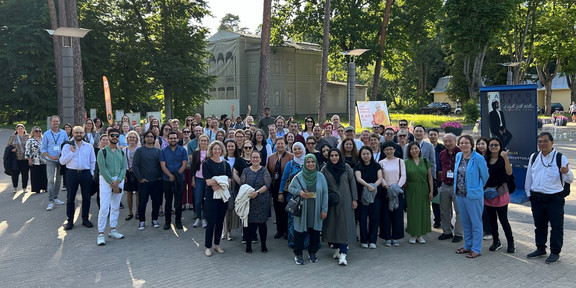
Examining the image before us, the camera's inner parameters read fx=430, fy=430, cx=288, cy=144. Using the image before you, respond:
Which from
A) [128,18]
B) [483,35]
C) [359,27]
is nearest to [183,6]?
[128,18]

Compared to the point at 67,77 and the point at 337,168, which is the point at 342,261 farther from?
the point at 67,77

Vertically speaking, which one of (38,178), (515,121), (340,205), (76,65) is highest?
(76,65)

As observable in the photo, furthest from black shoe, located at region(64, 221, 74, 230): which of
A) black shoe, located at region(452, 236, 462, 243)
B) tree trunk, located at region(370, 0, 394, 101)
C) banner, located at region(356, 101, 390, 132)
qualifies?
tree trunk, located at region(370, 0, 394, 101)

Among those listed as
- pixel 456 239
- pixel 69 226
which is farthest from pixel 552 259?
pixel 69 226

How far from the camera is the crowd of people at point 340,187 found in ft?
20.3

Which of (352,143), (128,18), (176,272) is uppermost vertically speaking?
(128,18)

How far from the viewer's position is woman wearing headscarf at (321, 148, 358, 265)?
6.23 meters

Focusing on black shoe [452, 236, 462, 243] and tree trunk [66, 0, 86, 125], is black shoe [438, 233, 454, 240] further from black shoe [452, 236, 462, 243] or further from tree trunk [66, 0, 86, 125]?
tree trunk [66, 0, 86, 125]

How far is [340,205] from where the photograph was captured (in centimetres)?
629

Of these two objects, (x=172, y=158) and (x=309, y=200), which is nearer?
(x=309, y=200)

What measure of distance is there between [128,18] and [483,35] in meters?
25.2

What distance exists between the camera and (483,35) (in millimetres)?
27266

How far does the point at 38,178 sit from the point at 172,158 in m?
5.42

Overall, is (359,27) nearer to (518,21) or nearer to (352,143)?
(518,21)
